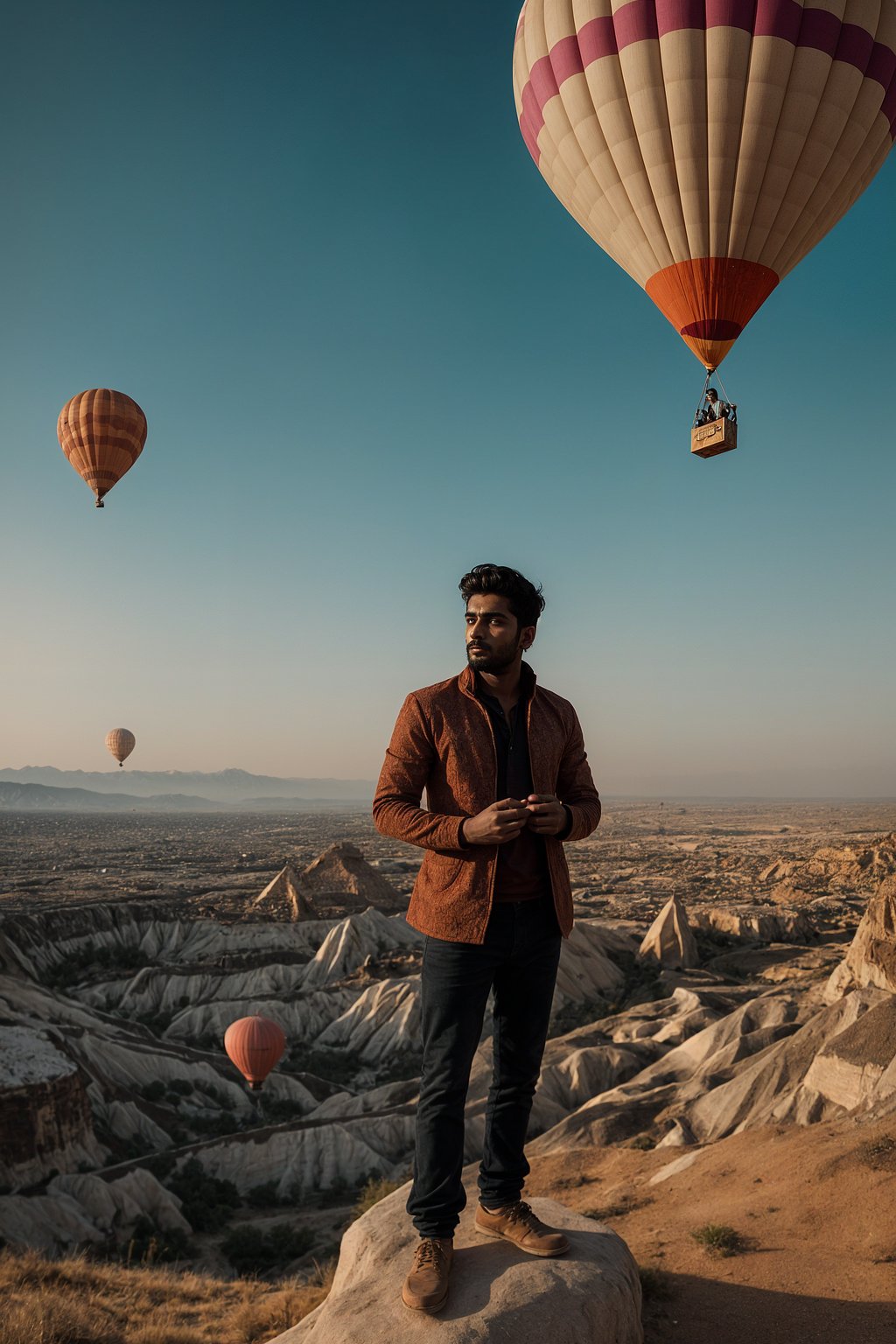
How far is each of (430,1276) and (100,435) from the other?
88.8 ft

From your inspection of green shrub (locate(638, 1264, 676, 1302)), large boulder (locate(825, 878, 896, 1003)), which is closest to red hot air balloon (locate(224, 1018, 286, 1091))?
large boulder (locate(825, 878, 896, 1003))

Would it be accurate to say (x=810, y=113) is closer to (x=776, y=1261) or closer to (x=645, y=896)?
(x=776, y=1261)

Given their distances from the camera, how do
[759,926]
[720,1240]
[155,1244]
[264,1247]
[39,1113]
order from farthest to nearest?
[759,926] → [39,1113] → [264,1247] → [155,1244] → [720,1240]

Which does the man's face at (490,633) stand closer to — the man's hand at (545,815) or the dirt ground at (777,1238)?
the man's hand at (545,815)

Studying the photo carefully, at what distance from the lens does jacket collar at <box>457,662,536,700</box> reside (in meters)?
3.73

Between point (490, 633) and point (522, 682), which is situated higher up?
point (490, 633)

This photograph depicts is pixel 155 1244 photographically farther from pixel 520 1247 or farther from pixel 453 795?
pixel 453 795

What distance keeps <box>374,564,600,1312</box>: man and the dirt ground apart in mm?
1806

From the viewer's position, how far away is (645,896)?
77125 millimetres

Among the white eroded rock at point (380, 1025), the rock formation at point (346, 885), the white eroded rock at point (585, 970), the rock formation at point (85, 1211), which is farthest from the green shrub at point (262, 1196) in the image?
the rock formation at point (346, 885)

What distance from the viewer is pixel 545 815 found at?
3439mm

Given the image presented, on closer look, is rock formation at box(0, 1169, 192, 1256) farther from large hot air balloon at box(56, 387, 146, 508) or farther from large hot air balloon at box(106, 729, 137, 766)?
large hot air balloon at box(106, 729, 137, 766)

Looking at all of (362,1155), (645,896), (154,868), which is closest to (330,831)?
(154,868)

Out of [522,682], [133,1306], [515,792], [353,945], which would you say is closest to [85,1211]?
[133,1306]
